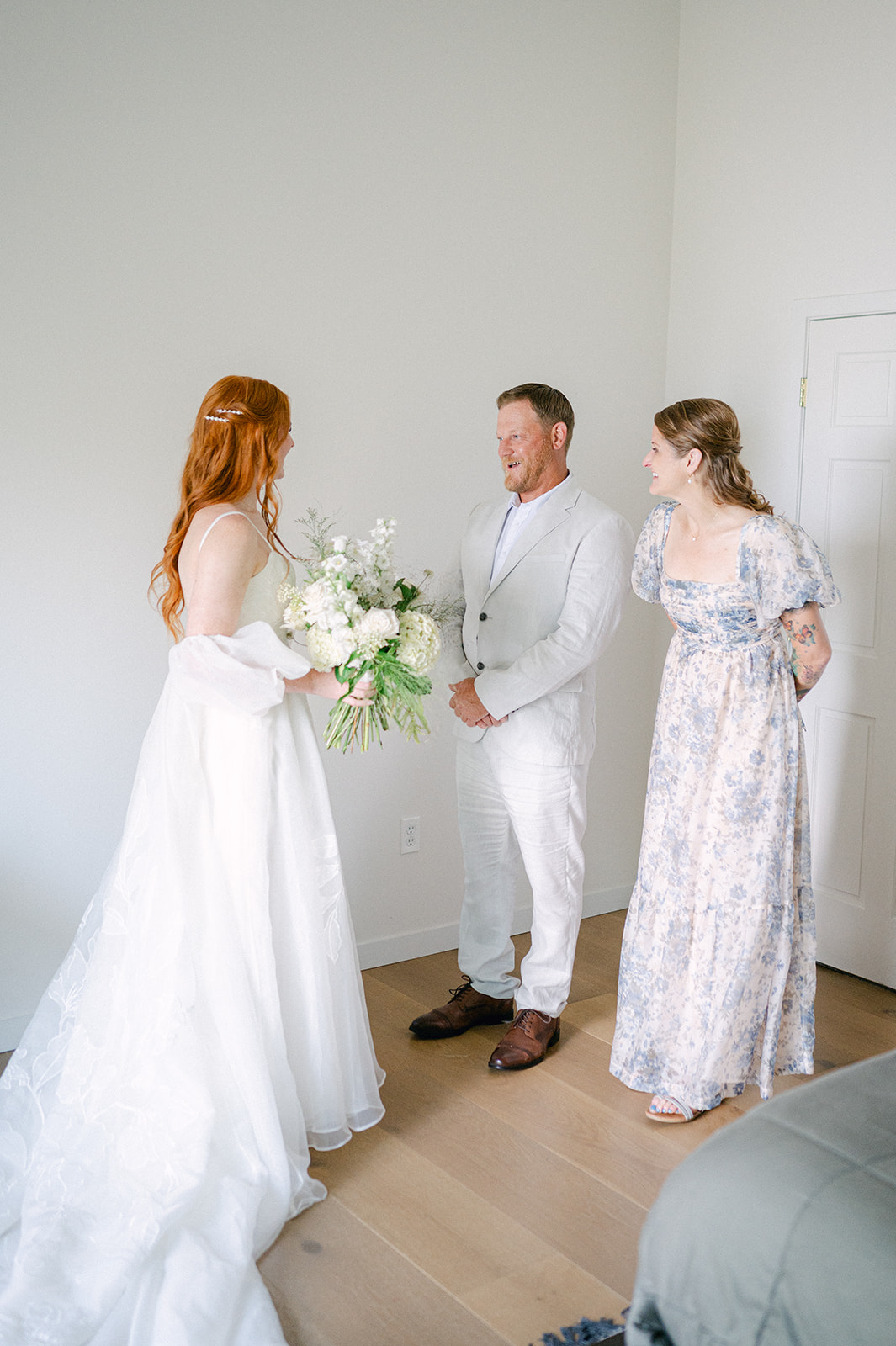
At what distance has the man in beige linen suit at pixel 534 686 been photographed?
9.88 ft

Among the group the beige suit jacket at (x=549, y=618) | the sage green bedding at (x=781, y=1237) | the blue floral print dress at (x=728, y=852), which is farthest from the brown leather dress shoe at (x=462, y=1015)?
the sage green bedding at (x=781, y=1237)

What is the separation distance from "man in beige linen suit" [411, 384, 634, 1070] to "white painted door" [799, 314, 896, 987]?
102 centimetres

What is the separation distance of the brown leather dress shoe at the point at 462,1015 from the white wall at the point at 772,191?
1933 millimetres

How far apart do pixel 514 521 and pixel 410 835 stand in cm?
121

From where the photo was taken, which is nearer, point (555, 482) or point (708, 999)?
point (708, 999)

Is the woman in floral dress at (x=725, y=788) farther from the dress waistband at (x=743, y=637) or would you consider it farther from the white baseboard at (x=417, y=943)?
the white baseboard at (x=417, y=943)

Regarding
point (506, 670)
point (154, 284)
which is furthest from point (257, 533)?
point (154, 284)

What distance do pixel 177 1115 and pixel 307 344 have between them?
7.17ft

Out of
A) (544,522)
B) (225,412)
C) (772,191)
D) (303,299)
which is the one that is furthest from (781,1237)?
(772,191)

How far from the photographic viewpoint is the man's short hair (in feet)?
9.86

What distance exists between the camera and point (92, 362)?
3059 mm

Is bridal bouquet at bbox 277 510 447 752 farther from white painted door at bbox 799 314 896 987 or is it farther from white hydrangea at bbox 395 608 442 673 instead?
white painted door at bbox 799 314 896 987

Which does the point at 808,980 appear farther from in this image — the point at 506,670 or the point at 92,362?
the point at 92,362

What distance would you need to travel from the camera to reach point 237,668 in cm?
239
